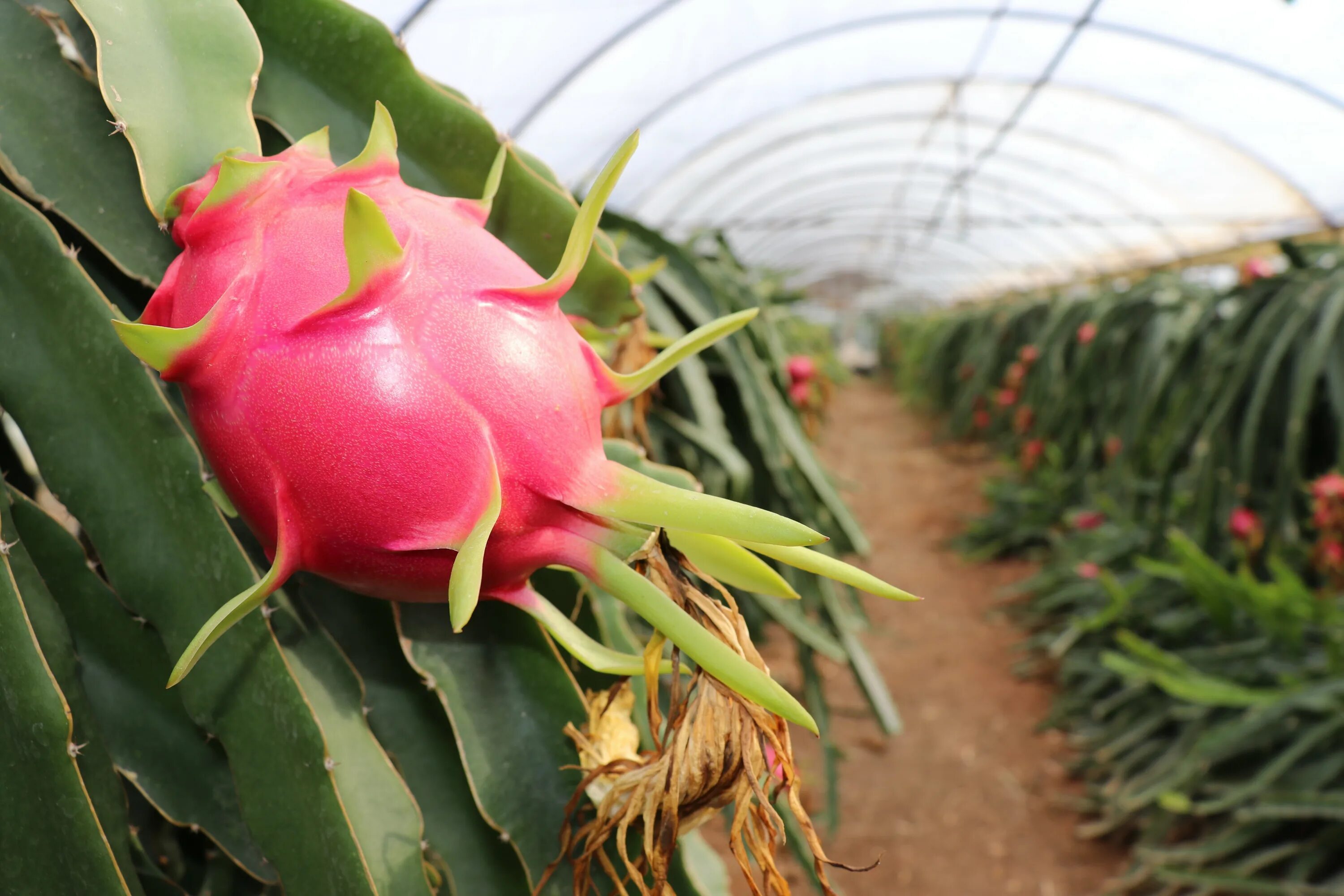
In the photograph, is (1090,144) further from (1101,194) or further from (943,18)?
(943,18)

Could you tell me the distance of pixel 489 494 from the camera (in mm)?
277

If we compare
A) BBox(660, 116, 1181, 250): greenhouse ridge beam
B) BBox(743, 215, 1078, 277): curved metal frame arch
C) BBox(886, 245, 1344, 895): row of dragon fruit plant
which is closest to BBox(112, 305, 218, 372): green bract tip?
BBox(886, 245, 1344, 895): row of dragon fruit plant

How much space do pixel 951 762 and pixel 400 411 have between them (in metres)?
2.29

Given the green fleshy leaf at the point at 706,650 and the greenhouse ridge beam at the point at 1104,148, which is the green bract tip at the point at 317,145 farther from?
the greenhouse ridge beam at the point at 1104,148

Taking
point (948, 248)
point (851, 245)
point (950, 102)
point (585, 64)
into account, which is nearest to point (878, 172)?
point (950, 102)

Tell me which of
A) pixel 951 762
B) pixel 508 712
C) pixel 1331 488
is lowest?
pixel 951 762

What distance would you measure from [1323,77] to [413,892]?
15.3 ft

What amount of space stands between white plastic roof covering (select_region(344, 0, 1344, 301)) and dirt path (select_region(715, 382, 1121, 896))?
1.57 metres

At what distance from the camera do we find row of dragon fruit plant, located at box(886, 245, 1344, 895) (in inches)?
59.4

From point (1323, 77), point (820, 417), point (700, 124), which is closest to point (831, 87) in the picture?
point (700, 124)

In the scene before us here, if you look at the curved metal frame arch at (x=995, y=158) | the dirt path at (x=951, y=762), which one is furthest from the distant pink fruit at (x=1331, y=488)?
the curved metal frame arch at (x=995, y=158)

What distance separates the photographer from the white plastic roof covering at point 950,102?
332cm

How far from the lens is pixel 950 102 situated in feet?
17.5

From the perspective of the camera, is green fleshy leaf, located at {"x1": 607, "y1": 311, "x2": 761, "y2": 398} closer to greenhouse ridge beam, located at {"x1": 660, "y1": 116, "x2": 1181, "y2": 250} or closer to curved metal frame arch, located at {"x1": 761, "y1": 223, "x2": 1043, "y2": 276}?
greenhouse ridge beam, located at {"x1": 660, "y1": 116, "x2": 1181, "y2": 250}
